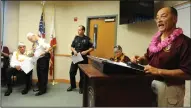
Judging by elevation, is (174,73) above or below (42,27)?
below

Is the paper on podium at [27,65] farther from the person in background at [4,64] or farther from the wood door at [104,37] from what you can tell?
the wood door at [104,37]

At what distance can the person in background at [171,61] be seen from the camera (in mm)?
1008

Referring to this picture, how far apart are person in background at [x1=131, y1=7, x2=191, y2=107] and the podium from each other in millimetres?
111

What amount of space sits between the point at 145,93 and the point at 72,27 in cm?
348

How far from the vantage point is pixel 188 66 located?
39.0 inches

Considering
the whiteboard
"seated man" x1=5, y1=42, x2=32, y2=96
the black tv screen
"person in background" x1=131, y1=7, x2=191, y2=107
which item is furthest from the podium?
"seated man" x1=5, y1=42, x2=32, y2=96

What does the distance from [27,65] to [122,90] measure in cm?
271

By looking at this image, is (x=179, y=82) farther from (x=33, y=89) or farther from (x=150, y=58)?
(x=33, y=89)

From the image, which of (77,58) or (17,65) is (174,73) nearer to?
(77,58)

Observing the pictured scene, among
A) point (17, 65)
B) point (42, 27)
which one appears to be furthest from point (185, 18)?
point (42, 27)

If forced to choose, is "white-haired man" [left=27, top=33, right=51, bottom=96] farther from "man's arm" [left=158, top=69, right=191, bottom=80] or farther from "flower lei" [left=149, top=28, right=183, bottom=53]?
"man's arm" [left=158, top=69, right=191, bottom=80]

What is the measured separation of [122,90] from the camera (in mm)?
917

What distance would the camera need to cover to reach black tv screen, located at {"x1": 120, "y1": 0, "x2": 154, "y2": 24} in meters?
3.16

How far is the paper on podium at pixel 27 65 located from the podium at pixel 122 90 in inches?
103
